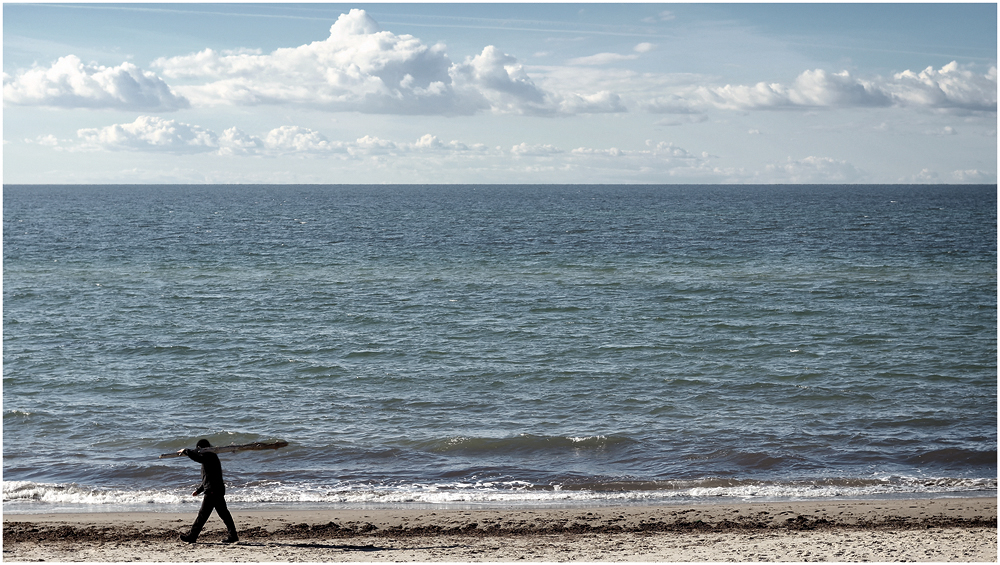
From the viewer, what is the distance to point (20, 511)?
13.2 meters

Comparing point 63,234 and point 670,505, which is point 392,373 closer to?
point 670,505

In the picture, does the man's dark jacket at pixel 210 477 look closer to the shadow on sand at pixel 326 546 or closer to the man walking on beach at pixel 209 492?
the man walking on beach at pixel 209 492

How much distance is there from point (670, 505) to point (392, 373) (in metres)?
11.2

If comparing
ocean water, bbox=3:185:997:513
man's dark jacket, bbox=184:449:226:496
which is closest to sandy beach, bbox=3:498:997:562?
man's dark jacket, bbox=184:449:226:496

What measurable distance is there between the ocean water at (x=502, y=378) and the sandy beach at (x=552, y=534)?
3.51 feet

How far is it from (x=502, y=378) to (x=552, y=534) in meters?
10.9

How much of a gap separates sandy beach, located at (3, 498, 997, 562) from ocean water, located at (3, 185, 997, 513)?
1.07 m

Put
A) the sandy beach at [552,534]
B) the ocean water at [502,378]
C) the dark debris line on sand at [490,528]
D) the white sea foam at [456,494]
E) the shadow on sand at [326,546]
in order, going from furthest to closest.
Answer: the ocean water at [502,378], the white sea foam at [456,494], the dark debris line on sand at [490,528], the shadow on sand at [326,546], the sandy beach at [552,534]

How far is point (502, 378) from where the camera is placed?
73.0 ft

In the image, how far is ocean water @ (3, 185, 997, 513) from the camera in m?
15.0

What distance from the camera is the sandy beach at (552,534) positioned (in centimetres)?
1020

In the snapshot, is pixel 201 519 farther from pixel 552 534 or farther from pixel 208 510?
pixel 552 534

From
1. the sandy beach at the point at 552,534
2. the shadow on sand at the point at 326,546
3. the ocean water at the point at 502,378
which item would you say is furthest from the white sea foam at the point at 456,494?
the shadow on sand at the point at 326,546

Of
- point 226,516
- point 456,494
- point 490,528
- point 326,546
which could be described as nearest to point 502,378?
point 456,494
